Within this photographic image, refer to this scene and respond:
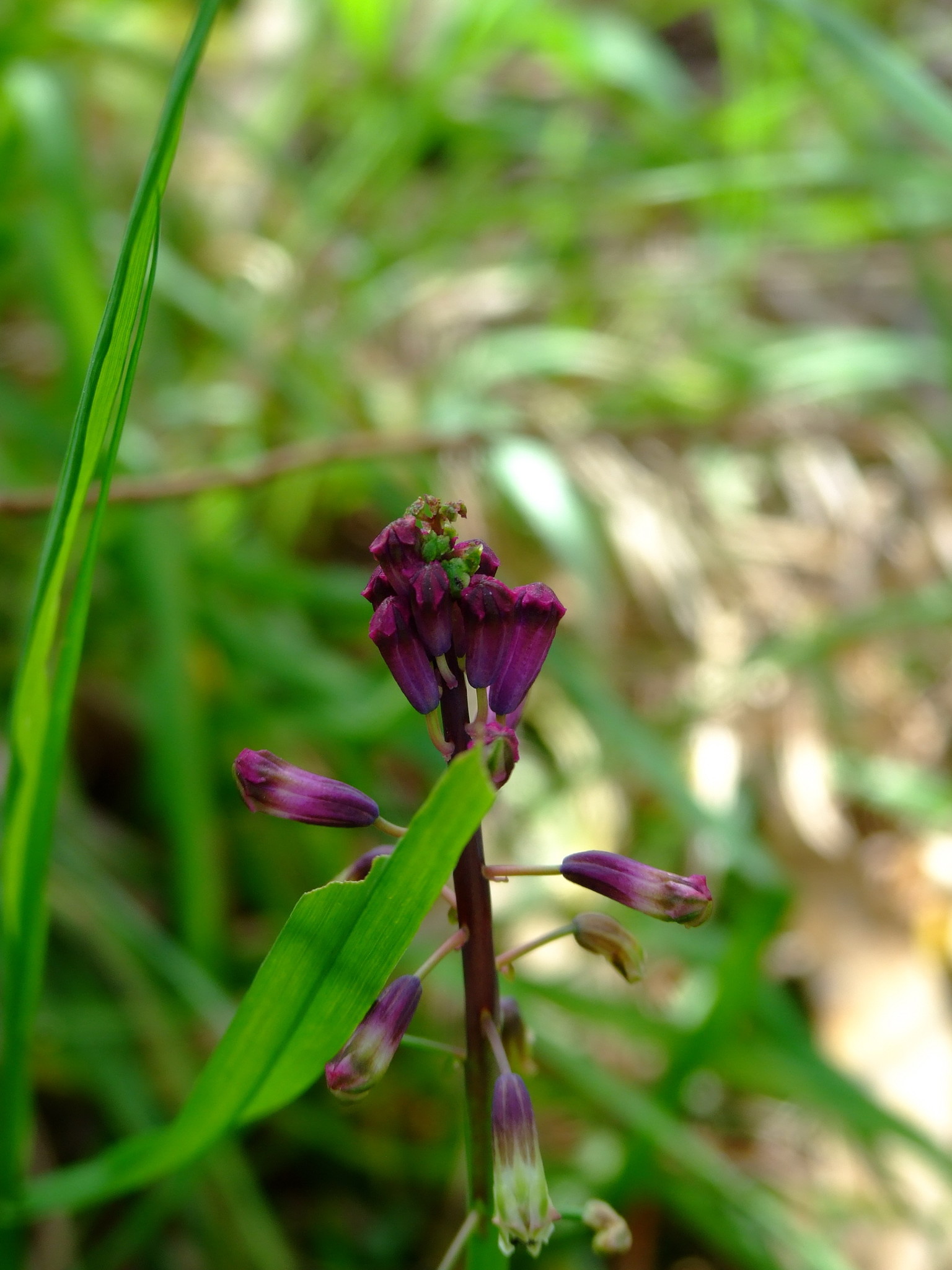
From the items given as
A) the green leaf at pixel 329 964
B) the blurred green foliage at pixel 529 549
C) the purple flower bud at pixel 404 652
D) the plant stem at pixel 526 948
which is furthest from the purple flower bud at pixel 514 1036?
the blurred green foliage at pixel 529 549

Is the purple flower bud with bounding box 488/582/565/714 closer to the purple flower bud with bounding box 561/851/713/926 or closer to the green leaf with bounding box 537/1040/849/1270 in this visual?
the purple flower bud with bounding box 561/851/713/926

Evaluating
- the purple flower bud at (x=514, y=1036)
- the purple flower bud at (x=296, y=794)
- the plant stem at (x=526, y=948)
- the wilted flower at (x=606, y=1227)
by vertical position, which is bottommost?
the wilted flower at (x=606, y=1227)

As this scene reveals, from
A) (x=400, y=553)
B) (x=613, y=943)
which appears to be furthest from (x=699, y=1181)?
(x=400, y=553)

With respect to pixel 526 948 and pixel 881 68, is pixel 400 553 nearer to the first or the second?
pixel 526 948

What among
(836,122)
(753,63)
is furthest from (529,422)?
(753,63)

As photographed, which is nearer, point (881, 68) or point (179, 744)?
point (881, 68)

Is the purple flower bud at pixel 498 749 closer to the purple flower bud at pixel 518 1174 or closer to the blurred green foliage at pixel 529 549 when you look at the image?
the purple flower bud at pixel 518 1174
